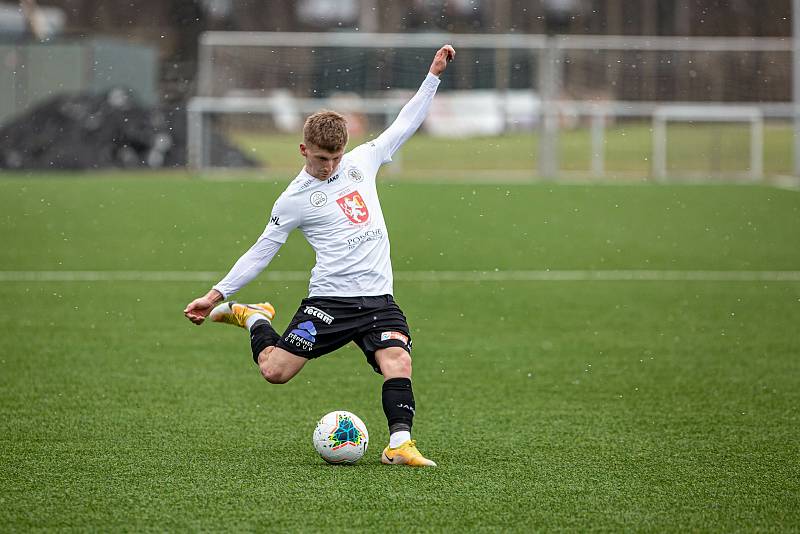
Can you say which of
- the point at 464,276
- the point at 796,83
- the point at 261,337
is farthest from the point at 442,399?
the point at 796,83

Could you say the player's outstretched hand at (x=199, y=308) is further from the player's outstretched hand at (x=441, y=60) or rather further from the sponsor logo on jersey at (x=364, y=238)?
the player's outstretched hand at (x=441, y=60)

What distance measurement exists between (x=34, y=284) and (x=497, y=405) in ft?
21.4

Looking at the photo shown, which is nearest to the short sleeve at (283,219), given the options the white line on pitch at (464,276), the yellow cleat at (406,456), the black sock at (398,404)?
the black sock at (398,404)

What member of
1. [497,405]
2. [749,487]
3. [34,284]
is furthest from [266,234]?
[34,284]

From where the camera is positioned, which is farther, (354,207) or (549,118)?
(549,118)

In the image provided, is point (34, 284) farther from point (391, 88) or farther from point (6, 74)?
point (6, 74)

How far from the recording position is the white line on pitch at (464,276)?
12.9 m

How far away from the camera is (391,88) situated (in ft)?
86.8

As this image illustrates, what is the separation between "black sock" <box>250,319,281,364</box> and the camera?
6454 millimetres

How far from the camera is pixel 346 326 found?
6.04 m

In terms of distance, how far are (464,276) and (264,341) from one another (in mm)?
7021

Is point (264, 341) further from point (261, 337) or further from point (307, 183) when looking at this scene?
point (307, 183)

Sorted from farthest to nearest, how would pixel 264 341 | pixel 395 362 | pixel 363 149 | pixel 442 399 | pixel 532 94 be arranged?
1. pixel 532 94
2. pixel 442 399
3. pixel 264 341
4. pixel 363 149
5. pixel 395 362

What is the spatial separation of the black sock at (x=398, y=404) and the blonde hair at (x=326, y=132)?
1117mm
